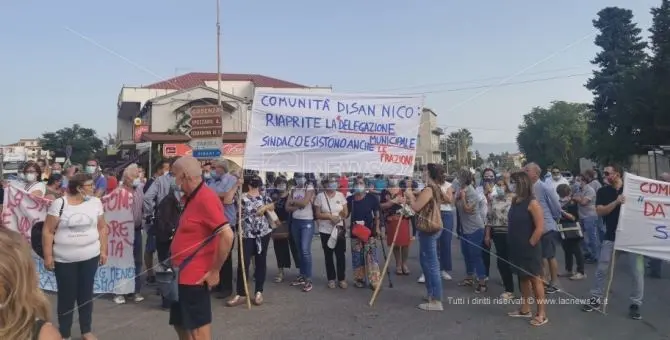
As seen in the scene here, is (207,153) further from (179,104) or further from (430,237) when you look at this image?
(179,104)

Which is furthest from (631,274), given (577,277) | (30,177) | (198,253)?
(30,177)

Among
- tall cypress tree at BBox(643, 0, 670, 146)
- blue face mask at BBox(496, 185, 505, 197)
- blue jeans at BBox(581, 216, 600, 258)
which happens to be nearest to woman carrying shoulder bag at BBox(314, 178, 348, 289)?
blue face mask at BBox(496, 185, 505, 197)

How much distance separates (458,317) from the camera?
6125 mm

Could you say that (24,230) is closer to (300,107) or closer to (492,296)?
(300,107)

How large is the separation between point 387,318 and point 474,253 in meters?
2.18

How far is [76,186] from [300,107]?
3237 millimetres

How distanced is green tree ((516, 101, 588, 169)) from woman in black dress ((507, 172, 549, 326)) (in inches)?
2361

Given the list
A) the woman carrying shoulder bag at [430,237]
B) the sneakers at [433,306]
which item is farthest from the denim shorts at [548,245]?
the sneakers at [433,306]

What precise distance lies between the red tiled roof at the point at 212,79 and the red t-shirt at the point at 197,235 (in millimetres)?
58947

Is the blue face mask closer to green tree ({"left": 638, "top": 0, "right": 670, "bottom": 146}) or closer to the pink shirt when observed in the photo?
the pink shirt

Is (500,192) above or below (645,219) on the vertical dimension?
above

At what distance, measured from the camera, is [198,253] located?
3.97 m

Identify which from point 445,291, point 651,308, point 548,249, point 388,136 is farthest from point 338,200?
point 651,308

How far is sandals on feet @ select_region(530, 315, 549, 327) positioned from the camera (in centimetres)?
576
